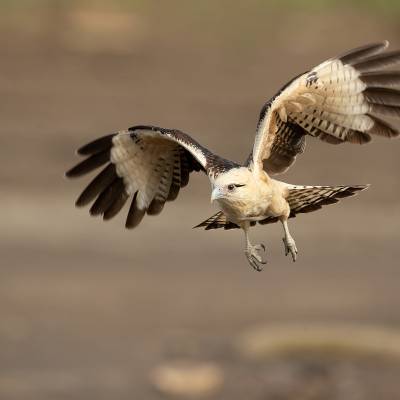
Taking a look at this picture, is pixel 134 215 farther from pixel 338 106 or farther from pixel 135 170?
pixel 338 106

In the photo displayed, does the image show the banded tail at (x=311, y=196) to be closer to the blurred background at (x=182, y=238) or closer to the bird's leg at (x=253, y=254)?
the bird's leg at (x=253, y=254)

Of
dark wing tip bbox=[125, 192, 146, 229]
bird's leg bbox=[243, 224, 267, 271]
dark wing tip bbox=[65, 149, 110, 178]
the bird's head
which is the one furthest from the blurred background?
the bird's head

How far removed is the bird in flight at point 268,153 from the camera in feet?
32.3

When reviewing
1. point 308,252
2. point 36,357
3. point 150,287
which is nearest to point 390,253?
point 308,252

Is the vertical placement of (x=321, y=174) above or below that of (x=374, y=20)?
below

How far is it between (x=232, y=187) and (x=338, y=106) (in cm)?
112

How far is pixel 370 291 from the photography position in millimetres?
22953

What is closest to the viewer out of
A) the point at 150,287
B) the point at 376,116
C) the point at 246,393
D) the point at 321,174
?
the point at 376,116

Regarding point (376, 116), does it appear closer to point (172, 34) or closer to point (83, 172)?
point (83, 172)

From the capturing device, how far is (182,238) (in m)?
24.6

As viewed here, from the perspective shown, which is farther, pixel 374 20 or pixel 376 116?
pixel 374 20

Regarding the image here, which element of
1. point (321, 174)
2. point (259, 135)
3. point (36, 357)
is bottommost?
point (259, 135)

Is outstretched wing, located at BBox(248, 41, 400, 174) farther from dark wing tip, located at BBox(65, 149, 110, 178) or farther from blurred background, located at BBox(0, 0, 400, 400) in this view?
blurred background, located at BBox(0, 0, 400, 400)

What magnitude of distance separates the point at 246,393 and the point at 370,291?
330 centimetres
